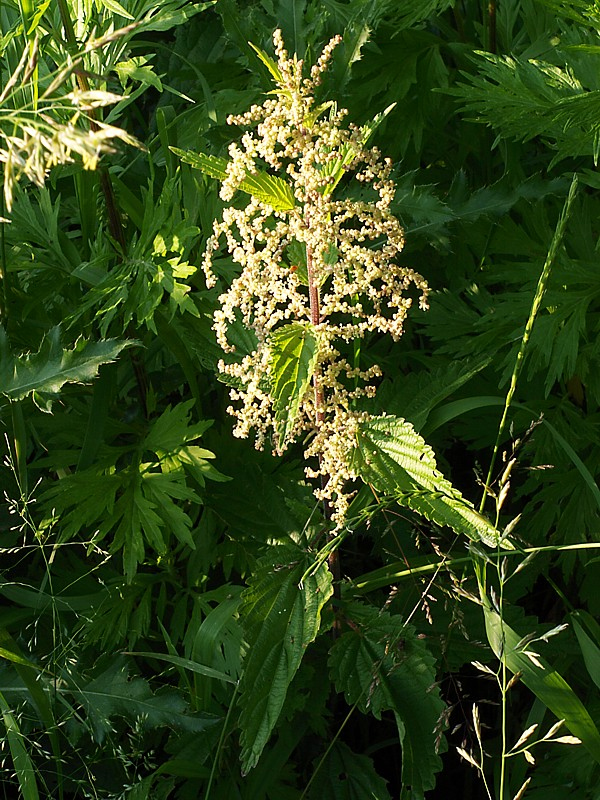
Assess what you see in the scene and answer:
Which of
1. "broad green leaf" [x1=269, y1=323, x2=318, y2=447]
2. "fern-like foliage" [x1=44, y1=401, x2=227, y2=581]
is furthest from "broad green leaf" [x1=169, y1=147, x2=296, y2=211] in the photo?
"fern-like foliage" [x1=44, y1=401, x2=227, y2=581]

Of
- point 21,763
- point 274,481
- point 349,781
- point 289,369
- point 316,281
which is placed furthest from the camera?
point 274,481

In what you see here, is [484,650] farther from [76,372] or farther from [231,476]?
[76,372]

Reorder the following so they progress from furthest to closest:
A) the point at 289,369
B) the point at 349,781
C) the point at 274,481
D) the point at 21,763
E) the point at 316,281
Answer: the point at 274,481 < the point at 349,781 < the point at 21,763 < the point at 316,281 < the point at 289,369

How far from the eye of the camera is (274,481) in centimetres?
200

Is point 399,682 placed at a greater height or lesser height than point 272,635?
lesser

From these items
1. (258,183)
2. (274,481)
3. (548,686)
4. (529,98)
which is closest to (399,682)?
(548,686)

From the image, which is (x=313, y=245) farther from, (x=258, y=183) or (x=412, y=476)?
(x=412, y=476)

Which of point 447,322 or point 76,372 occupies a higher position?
point 76,372

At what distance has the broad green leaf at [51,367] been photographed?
1640mm

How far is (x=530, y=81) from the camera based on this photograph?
198cm

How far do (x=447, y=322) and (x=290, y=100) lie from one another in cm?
90

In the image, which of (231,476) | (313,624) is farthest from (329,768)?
(231,476)

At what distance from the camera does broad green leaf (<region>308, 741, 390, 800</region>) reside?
1785 mm

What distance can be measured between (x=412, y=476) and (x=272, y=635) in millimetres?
353
